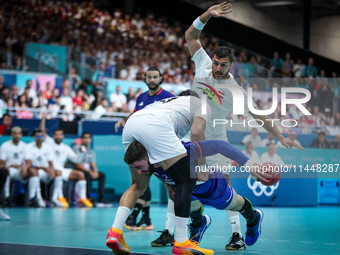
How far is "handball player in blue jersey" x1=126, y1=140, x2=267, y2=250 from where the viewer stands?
14.0 feet

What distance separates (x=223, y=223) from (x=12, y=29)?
1301cm

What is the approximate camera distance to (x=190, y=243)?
425 centimetres

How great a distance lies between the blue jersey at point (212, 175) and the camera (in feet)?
14.1

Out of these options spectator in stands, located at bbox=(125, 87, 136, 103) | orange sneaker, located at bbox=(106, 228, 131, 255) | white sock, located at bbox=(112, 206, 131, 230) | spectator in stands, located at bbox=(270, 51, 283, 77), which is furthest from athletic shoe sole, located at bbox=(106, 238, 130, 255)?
spectator in stands, located at bbox=(270, 51, 283, 77)

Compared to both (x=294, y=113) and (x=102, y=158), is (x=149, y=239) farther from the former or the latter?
(x=294, y=113)

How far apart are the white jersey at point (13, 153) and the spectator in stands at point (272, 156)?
18.8 feet

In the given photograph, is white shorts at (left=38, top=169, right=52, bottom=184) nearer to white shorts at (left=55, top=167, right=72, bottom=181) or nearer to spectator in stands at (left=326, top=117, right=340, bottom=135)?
white shorts at (left=55, top=167, right=72, bottom=181)

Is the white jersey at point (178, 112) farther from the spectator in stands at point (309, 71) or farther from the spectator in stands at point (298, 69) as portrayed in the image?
the spectator in stands at point (298, 69)

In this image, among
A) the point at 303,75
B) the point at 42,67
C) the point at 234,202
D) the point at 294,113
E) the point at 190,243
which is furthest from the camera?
the point at 303,75

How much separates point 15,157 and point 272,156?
6.19 m

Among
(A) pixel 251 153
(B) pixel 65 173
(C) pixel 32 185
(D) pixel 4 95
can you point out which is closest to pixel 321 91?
(A) pixel 251 153

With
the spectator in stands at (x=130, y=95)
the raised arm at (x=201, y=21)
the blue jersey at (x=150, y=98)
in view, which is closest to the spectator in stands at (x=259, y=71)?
the spectator in stands at (x=130, y=95)

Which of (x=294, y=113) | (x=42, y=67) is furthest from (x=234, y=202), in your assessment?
(x=42, y=67)

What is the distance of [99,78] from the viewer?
15711mm
